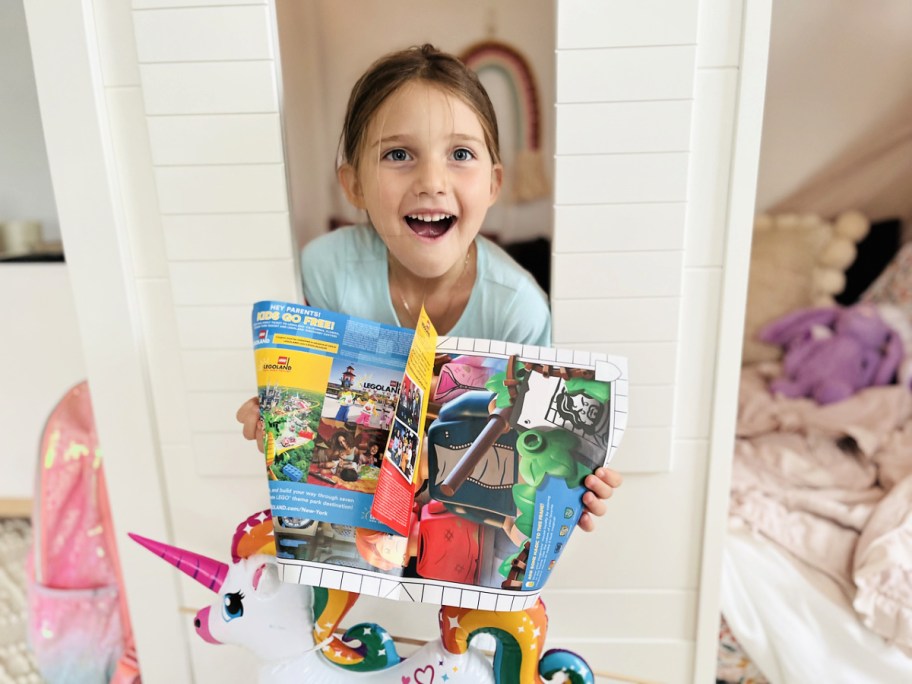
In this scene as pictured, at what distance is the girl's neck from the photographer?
0.81 meters

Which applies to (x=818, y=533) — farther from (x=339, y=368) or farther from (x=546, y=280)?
(x=339, y=368)

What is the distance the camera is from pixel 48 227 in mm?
1691

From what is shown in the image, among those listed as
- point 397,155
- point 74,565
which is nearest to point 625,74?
point 397,155

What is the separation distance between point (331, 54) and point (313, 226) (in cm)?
20

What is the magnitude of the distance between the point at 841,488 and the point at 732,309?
0.55m

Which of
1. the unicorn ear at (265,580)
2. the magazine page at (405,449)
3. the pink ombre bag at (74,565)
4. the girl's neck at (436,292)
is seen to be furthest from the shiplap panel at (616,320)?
the pink ombre bag at (74,565)

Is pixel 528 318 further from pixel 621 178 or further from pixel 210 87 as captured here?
pixel 210 87

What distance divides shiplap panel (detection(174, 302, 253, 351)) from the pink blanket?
2.72ft

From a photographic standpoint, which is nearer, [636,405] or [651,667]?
[636,405]

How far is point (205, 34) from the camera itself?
31.5 inches

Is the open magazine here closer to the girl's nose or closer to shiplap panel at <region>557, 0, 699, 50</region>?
the girl's nose

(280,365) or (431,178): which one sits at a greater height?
(431,178)

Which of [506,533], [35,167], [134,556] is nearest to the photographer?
[506,533]

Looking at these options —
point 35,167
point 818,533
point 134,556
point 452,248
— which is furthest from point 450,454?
point 35,167
